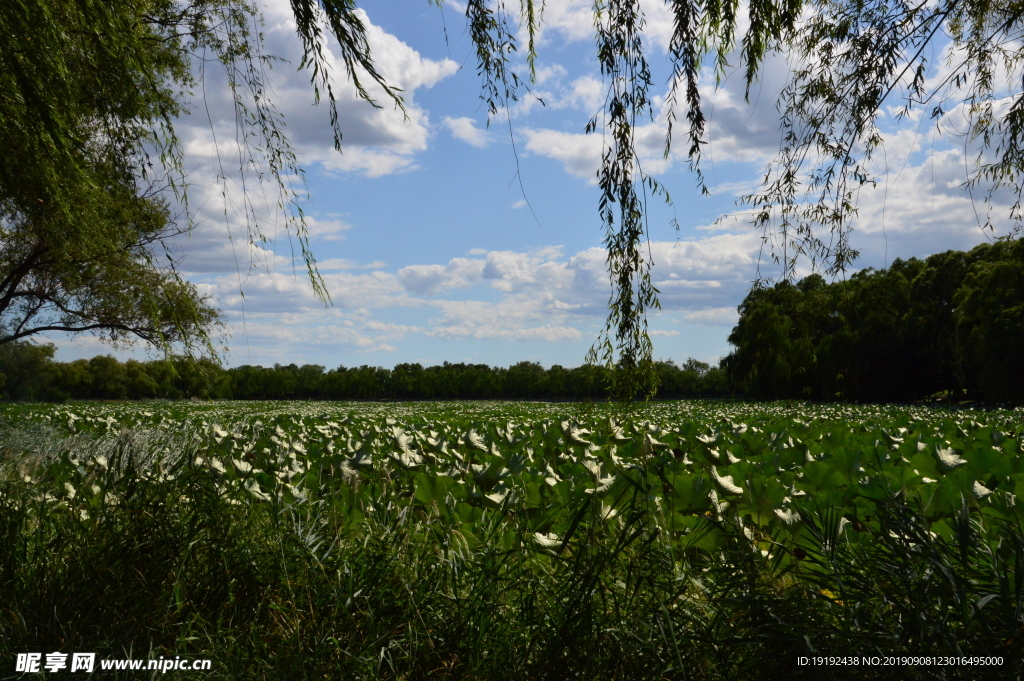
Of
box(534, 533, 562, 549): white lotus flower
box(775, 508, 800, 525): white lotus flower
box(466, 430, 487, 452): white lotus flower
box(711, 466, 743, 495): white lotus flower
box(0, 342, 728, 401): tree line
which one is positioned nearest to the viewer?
box(534, 533, 562, 549): white lotus flower

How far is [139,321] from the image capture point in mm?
14625

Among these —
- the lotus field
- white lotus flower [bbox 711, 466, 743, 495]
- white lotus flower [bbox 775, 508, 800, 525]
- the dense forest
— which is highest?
the dense forest

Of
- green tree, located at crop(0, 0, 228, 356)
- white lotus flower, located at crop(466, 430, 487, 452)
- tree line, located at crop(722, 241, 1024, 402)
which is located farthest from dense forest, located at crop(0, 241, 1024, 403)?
white lotus flower, located at crop(466, 430, 487, 452)

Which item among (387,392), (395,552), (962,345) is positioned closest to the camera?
(395,552)

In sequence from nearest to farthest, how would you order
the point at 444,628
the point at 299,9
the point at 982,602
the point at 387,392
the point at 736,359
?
the point at 982,602 → the point at 444,628 → the point at 299,9 → the point at 736,359 → the point at 387,392

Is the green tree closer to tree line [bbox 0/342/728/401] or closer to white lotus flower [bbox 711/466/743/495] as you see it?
white lotus flower [bbox 711/466/743/495]

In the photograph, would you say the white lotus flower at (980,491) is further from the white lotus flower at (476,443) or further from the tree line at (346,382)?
the tree line at (346,382)

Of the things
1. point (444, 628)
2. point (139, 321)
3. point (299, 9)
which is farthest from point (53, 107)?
point (139, 321)

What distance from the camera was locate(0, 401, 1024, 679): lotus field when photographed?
1.79 m

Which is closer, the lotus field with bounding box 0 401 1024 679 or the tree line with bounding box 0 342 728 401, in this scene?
the lotus field with bounding box 0 401 1024 679

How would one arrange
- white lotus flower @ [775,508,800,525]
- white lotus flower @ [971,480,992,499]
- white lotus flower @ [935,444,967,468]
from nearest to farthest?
1. white lotus flower @ [775,508,800,525]
2. white lotus flower @ [971,480,992,499]
3. white lotus flower @ [935,444,967,468]

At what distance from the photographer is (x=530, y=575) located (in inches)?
86.7

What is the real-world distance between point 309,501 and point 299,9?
2.04 metres

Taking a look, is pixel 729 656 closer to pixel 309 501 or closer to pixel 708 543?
pixel 708 543
